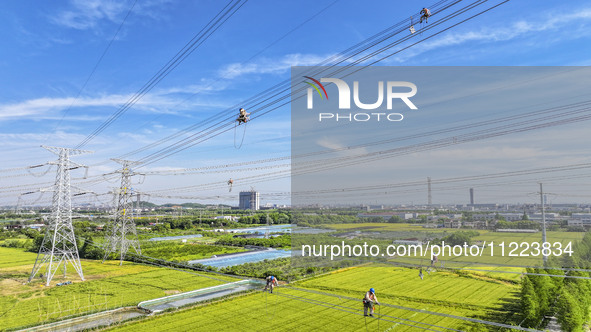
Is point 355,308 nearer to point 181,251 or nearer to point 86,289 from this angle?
point 86,289

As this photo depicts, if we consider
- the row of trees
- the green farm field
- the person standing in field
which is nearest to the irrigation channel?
the person standing in field

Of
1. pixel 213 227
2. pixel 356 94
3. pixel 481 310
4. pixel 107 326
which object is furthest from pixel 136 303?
pixel 213 227

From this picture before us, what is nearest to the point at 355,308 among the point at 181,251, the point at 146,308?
the point at 146,308

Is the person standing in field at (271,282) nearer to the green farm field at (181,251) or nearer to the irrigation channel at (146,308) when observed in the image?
the irrigation channel at (146,308)

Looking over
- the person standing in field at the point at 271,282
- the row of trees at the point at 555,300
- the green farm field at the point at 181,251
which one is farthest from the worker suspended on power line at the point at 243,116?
the green farm field at the point at 181,251

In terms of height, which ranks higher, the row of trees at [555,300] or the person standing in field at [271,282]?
the person standing in field at [271,282]

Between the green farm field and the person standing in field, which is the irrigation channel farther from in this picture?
the green farm field
